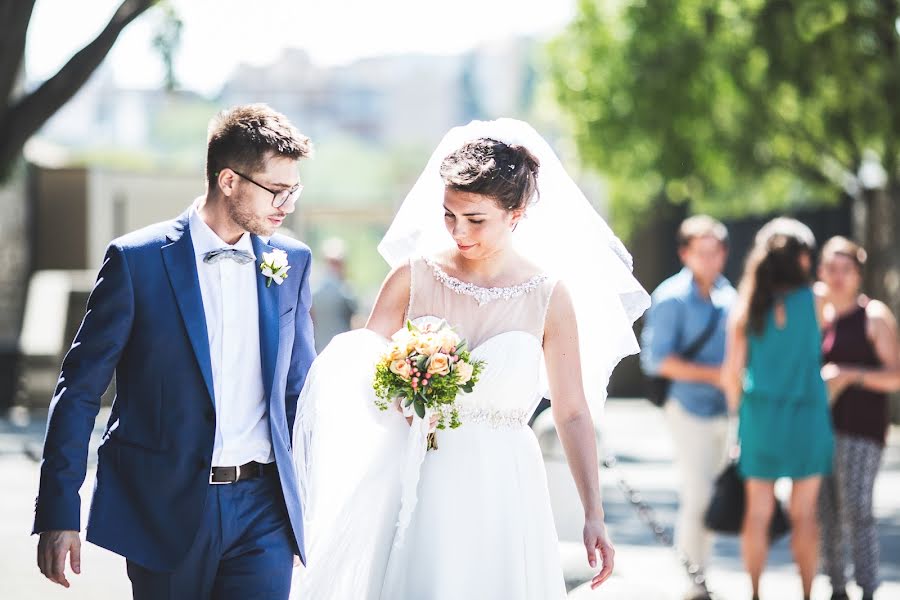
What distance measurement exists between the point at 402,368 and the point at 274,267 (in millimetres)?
560

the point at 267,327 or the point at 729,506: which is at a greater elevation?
the point at 267,327

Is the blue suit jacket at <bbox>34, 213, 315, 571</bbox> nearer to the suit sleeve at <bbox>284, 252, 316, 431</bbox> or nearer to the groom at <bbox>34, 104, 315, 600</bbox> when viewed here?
the groom at <bbox>34, 104, 315, 600</bbox>

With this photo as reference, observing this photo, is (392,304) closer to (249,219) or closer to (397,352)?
(397,352)

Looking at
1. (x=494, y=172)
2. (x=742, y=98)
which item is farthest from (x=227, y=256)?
(x=742, y=98)

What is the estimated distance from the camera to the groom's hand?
4.37 meters

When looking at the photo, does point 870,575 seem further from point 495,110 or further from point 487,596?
point 495,110

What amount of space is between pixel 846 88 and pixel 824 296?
36.0ft

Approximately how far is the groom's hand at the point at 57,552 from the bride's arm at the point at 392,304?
110cm

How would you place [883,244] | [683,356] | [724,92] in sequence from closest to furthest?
[683,356] → [883,244] → [724,92]

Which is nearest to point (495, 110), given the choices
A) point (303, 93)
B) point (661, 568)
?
point (303, 93)

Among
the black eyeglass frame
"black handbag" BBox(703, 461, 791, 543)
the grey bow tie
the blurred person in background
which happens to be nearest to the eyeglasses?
the black eyeglass frame

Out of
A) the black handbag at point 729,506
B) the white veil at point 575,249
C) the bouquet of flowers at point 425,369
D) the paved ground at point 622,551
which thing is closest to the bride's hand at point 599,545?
the bouquet of flowers at point 425,369

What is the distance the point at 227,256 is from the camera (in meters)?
4.63

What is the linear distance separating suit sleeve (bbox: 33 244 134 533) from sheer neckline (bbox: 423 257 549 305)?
94 centimetres
